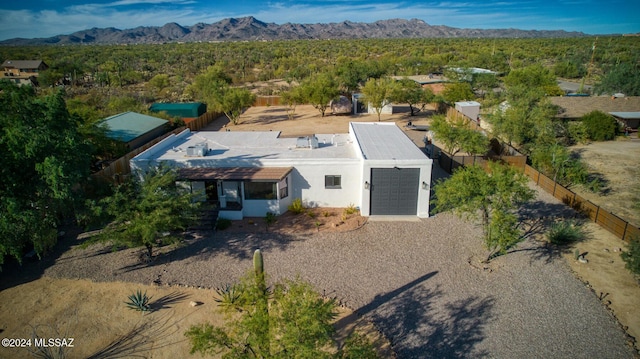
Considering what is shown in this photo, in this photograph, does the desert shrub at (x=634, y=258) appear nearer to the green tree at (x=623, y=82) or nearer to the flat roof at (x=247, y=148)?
the flat roof at (x=247, y=148)

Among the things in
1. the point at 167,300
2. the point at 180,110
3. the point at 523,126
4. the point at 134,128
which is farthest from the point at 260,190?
the point at 180,110

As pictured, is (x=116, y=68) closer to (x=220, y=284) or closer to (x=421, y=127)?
(x=421, y=127)

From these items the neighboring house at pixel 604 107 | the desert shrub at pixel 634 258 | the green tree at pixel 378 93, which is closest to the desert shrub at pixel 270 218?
the desert shrub at pixel 634 258

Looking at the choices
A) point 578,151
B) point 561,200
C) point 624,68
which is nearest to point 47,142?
point 561,200

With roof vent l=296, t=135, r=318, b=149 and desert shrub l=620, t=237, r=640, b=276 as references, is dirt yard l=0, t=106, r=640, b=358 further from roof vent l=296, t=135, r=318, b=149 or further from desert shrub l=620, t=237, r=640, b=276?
roof vent l=296, t=135, r=318, b=149

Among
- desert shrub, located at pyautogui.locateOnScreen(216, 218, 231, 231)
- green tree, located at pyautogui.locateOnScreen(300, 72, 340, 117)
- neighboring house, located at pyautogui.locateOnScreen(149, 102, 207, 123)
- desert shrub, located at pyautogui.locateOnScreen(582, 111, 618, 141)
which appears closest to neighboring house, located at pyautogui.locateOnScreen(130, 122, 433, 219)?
desert shrub, located at pyautogui.locateOnScreen(216, 218, 231, 231)

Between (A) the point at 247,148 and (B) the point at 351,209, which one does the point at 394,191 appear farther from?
(A) the point at 247,148
